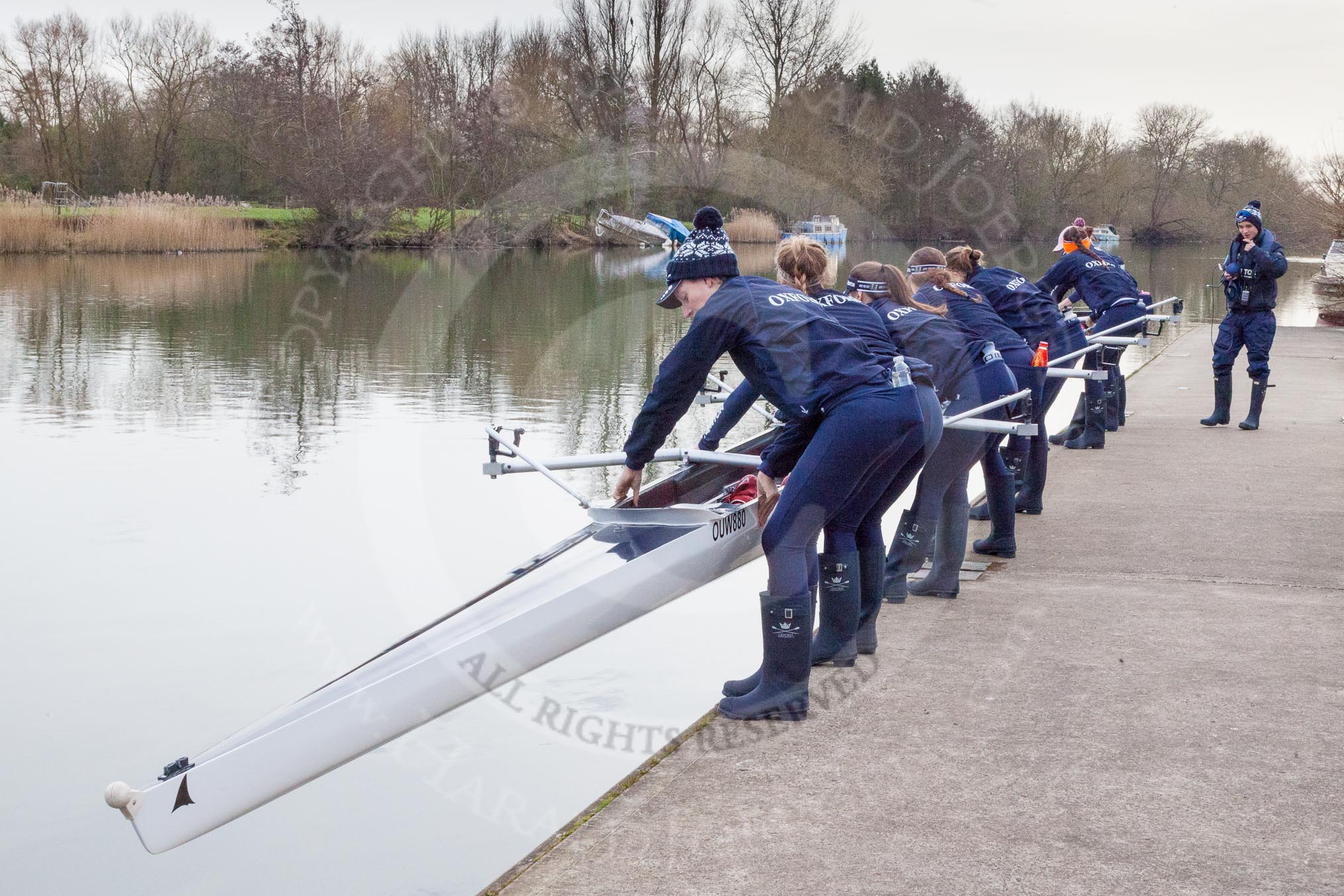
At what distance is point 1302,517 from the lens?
7285 mm

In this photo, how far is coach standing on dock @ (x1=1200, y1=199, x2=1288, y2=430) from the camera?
10.4m

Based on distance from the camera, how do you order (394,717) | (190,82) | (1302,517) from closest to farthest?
(394,717)
(1302,517)
(190,82)

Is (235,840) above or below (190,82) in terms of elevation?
below

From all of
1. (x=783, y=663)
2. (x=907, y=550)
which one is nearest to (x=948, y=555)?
(x=907, y=550)

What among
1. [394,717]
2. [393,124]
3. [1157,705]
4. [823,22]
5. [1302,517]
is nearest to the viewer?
[394,717]

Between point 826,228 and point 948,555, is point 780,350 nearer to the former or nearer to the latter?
point 948,555

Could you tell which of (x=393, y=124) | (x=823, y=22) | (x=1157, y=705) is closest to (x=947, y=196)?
(x=823, y=22)

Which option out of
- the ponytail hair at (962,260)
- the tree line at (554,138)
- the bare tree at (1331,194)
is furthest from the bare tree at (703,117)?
the ponytail hair at (962,260)

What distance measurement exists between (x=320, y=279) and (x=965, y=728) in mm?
28257

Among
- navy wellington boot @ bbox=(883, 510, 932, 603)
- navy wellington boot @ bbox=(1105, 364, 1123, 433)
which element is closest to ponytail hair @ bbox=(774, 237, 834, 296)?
navy wellington boot @ bbox=(883, 510, 932, 603)

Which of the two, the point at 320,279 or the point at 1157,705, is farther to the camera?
the point at 320,279

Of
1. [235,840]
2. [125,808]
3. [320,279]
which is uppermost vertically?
[320,279]

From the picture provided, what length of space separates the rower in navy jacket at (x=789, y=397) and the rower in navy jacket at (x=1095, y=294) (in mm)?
5925

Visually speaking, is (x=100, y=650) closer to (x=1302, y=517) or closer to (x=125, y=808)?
(x=125, y=808)
